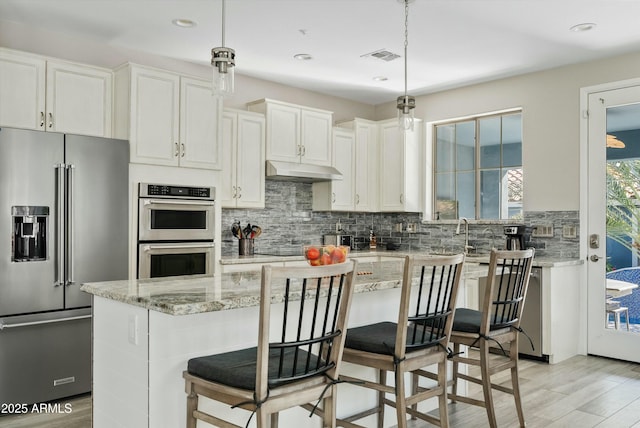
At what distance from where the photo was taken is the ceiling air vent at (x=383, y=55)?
4605mm

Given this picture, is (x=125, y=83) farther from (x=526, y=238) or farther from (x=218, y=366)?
(x=526, y=238)

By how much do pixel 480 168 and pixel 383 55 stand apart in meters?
1.80

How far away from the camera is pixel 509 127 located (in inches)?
216

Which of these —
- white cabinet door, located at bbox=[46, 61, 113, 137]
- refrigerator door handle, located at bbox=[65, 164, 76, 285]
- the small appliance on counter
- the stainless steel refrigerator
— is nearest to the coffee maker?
the small appliance on counter

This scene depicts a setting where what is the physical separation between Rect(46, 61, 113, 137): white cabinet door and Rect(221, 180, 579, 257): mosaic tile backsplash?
1580 mm

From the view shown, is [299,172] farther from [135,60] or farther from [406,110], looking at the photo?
[406,110]

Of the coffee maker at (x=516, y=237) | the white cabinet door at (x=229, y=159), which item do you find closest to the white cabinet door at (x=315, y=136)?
the white cabinet door at (x=229, y=159)

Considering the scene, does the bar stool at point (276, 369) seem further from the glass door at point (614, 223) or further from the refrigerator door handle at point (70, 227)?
the glass door at point (614, 223)

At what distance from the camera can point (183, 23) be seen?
3914mm

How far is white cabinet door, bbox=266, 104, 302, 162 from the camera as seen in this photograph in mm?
5191

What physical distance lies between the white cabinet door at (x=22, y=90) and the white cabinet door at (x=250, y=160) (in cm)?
175

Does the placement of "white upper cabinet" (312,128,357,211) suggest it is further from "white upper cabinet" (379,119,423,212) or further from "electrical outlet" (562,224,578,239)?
"electrical outlet" (562,224,578,239)

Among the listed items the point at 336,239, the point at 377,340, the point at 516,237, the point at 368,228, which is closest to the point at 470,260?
the point at 516,237

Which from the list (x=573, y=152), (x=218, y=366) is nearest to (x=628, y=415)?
(x=573, y=152)
